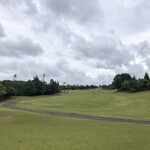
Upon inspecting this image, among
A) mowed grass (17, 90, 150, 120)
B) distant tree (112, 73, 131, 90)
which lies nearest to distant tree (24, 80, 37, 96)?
mowed grass (17, 90, 150, 120)

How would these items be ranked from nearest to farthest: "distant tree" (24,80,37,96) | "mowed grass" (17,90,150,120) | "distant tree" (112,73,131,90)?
"mowed grass" (17,90,150,120)
"distant tree" (24,80,37,96)
"distant tree" (112,73,131,90)

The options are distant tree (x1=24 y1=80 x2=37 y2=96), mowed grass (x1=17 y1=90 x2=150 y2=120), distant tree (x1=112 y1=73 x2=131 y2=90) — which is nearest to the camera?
mowed grass (x1=17 y1=90 x2=150 y2=120)

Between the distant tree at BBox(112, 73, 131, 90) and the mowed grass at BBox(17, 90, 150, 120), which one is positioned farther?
the distant tree at BBox(112, 73, 131, 90)

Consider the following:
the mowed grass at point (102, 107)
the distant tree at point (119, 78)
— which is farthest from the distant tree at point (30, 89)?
the distant tree at point (119, 78)

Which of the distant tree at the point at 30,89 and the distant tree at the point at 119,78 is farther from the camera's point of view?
the distant tree at the point at 119,78

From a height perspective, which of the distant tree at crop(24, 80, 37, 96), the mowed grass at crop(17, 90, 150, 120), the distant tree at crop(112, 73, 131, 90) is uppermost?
the distant tree at crop(112, 73, 131, 90)

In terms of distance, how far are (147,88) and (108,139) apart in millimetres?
81714

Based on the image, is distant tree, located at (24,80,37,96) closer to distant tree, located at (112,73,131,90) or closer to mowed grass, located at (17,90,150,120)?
mowed grass, located at (17,90,150,120)

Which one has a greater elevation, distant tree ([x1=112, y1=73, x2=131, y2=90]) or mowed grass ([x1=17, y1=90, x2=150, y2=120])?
distant tree ([x1=112, y1=73, x2=131, y2=90])

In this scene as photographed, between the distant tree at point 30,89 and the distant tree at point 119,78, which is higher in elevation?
the distant tree at point 119,78

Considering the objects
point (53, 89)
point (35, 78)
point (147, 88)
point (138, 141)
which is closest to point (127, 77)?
point (147, 88)

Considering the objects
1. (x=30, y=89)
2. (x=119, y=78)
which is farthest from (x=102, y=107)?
(x=119, y=78)

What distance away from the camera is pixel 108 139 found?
10.4 meters

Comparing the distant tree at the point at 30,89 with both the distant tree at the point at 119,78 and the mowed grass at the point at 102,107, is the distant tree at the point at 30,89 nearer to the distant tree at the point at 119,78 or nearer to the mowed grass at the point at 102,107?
the mowed grass at the point at 102,107
